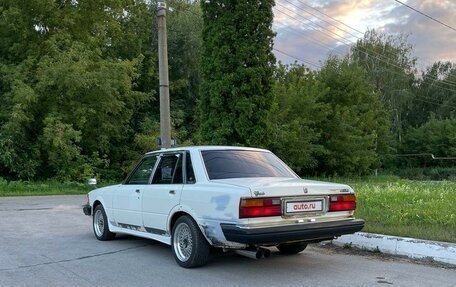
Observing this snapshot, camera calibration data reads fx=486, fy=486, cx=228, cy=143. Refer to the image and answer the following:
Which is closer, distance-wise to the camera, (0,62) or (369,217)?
(369,217)

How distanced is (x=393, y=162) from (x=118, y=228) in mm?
52315

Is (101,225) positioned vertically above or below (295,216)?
below

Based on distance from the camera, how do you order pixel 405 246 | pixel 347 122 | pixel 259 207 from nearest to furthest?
pixel 259 207, pixel 405 246, pixel 347 122

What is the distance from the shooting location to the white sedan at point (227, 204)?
6.03 m

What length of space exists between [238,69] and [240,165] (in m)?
15.7

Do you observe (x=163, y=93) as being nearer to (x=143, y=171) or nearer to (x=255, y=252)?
(x=143, y=171)

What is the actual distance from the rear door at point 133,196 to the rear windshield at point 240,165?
1.31 m

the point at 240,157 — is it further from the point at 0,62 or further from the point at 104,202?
the point at 0,62

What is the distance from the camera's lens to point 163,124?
17.3m

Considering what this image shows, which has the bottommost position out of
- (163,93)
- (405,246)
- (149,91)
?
(405,246)

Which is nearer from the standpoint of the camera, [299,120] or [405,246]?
[405,246]

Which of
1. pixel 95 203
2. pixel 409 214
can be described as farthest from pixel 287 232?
pixel 95 203

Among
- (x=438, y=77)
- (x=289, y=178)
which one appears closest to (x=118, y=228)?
(x=289, y=178)

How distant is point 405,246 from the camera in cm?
766
